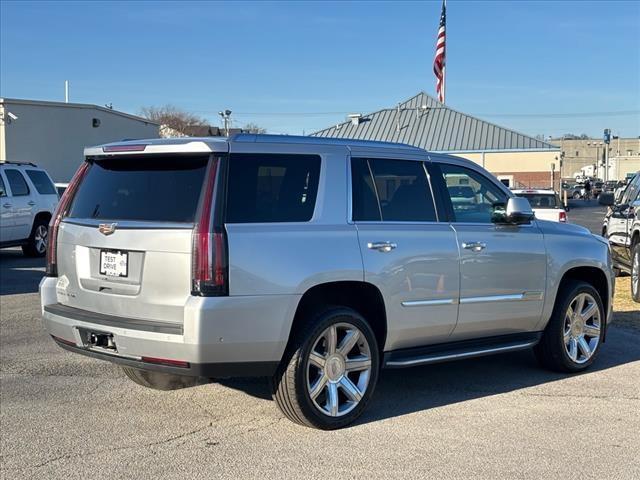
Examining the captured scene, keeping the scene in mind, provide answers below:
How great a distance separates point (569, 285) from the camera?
21.8ft

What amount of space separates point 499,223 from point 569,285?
1.10m

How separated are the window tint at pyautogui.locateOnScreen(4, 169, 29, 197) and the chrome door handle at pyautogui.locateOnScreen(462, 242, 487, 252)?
39.5ft

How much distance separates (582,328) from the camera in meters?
6.74

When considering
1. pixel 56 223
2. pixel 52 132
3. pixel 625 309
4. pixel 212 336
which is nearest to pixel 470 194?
pixel 212 336

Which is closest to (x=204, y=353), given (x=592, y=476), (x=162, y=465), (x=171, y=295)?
(x=171, y=295)

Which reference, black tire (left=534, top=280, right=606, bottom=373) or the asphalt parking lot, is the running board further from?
the asphalt parking lot

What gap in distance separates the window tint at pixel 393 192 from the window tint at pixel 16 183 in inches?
461

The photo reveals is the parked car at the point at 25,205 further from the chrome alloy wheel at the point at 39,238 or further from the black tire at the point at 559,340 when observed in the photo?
the black tire at the point at 559,340

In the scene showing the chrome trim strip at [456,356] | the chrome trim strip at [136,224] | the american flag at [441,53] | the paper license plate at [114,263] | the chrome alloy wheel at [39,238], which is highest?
the american flag at [441,53]

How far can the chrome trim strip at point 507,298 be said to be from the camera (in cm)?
573

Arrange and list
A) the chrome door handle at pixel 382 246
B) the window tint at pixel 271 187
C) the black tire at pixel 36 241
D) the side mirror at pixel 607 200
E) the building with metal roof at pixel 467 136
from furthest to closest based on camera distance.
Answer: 1. the building with metal roof at pixel 467 136
2. the black tire at pixel 36 241
3. the side mirror at pixel 607 200
4. the chrome door handle at pixel 382 246
5. the window tint at pixel 271 187

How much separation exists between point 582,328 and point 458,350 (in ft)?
5.45

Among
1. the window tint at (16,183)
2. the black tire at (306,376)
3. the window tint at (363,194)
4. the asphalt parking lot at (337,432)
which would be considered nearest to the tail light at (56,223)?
the asphalt parking lot at (337,432)

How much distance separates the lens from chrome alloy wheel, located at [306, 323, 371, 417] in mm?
4965
